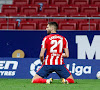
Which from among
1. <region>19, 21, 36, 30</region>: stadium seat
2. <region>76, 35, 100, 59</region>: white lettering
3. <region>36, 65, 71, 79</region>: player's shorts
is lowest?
<region>76, 35, 100, 59</region>: white lettering

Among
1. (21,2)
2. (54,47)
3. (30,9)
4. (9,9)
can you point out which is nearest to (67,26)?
(30,9)

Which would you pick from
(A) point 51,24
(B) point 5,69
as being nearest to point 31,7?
(B) point 5,69

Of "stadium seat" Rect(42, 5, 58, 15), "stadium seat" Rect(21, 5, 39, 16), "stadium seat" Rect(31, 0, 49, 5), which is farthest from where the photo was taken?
"stadium seat" Rect(31, 0, 49, 5)

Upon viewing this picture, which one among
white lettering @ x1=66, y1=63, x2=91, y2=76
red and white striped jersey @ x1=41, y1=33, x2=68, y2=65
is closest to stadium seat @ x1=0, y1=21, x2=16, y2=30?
white lettering @ x1=66, y1=63, x2=91, y2=76

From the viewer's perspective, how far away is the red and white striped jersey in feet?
25.8

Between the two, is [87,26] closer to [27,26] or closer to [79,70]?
[27,26]

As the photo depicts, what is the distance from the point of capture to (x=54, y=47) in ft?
25.9

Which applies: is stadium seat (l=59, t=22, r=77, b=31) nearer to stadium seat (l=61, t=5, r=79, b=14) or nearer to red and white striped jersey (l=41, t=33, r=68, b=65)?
stadium seat (l=61, t=5, r=79, b=14)

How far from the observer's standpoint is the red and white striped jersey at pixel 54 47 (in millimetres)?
A: 7875

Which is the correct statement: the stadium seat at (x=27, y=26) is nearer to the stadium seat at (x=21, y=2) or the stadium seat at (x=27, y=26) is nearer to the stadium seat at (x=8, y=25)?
the stadium seat at (x=8, y=25)

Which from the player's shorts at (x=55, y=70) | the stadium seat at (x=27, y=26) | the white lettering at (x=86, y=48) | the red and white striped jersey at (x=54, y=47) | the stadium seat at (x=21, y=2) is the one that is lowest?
the white lettering at (x=86, y=48)

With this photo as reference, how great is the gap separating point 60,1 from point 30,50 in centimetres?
416

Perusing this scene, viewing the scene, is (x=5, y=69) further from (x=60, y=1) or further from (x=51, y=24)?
(x=60, y=1)

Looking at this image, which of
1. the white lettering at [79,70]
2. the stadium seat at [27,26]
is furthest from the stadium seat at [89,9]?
the white lettering at [79,70]
